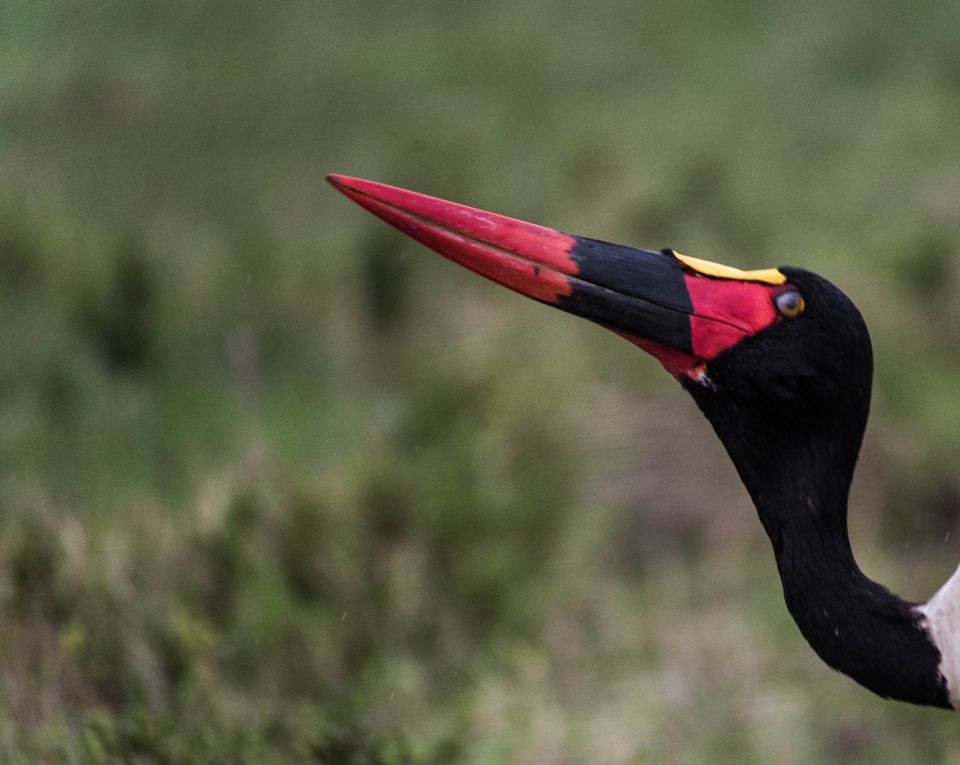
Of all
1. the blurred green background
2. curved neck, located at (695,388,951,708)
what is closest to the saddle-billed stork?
curved neck, located at (695,388,951,708)

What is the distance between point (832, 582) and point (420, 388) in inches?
133

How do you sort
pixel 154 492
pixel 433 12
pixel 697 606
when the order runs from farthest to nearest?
pixel 433 12
pixel 697 606
pixel 154 492

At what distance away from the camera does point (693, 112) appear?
10.6 m

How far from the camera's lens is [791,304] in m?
3.13

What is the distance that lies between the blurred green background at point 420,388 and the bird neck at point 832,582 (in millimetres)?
1132

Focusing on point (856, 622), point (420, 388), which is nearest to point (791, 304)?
point (856, 622)

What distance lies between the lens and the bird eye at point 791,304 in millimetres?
3131

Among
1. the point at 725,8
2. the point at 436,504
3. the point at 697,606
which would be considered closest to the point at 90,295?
the point at 436,504

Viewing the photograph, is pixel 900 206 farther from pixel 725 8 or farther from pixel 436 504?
pixel 436 504

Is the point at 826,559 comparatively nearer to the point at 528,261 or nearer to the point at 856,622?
the point at 856,622

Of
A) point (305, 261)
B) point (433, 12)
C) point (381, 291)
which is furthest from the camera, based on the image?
point (433, 12)

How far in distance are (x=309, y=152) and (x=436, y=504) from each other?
4409 millimetres

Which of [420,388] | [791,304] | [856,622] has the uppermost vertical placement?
[791,304]

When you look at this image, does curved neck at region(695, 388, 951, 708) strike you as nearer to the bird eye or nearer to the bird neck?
the bird neck
